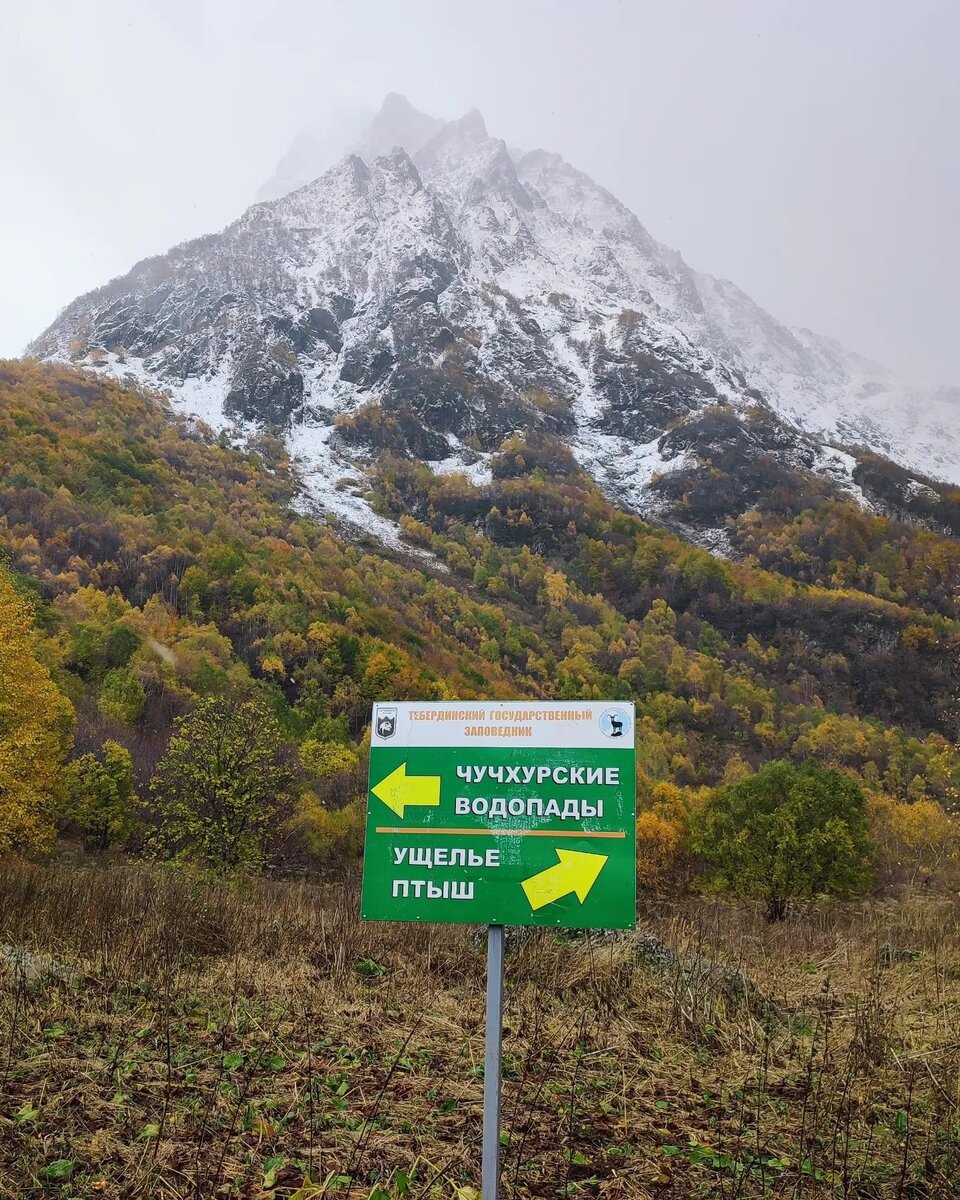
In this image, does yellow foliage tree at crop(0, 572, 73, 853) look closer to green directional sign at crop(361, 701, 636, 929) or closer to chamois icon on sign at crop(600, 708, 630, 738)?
green directional sign at crop(361, 701, 636, 929)

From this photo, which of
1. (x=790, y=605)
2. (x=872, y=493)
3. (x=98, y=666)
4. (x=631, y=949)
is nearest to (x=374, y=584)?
(x=98, y=666)

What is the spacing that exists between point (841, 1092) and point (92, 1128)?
3.96 meters

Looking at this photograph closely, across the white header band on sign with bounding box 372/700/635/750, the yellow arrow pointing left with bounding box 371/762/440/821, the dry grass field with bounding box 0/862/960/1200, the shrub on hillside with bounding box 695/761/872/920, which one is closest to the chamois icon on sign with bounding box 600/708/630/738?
the white header band on sign with bounding box 372/700/635/750

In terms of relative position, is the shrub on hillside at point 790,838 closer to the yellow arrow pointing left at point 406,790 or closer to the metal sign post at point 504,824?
the metal sign post at point 504,824

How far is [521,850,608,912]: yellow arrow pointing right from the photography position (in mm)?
2779

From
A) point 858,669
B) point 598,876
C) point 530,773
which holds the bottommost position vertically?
point 598,876

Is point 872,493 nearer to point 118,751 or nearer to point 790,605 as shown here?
point 790,605

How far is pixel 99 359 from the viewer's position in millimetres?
198500

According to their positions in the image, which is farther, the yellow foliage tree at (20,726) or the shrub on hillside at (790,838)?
the shrub on hillside at (790,838)

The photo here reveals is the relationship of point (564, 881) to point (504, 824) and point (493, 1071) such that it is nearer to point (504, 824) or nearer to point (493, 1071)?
point (504, 824)

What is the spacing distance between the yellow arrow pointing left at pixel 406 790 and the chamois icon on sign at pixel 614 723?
27.8 inches

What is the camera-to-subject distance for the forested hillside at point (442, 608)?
49.3m

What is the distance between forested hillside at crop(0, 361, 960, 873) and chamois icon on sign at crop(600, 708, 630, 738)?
Answer: 49.1ft

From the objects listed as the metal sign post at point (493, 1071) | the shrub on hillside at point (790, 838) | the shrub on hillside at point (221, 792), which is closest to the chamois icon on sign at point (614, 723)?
the metal sign post at point (493, 1071)
